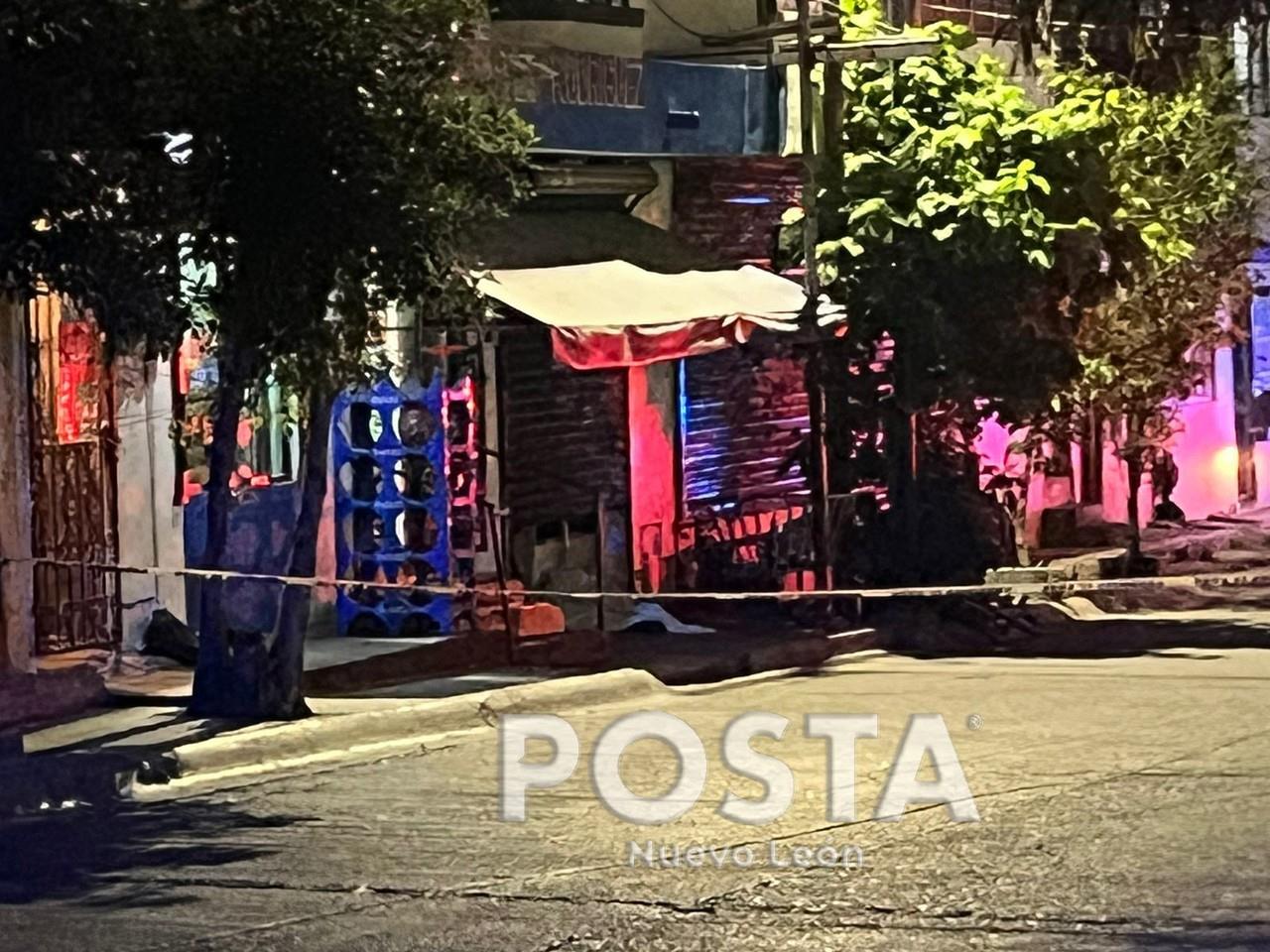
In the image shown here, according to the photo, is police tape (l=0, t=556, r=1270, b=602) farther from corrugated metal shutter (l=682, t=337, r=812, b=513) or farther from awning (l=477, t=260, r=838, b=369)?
corrugated metal shutter (l=682, t=337, r=812, b=513)

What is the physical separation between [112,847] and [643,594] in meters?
7.12

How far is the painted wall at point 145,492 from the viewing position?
50.5 ft

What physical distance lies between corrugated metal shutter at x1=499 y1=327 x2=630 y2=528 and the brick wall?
1744 mm

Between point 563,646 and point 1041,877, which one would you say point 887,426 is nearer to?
point 563,646

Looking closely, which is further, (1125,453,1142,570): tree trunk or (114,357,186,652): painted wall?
(1125,453,1142,570): tree trunk

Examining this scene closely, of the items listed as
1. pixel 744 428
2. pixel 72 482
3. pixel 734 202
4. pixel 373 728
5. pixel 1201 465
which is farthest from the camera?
pixel 1201 465

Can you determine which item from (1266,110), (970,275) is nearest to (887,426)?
(970,275)

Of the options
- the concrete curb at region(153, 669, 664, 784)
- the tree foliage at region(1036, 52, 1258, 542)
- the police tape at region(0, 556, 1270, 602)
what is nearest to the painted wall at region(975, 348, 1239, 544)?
the police tape at region(0, 556, 1270, 602)

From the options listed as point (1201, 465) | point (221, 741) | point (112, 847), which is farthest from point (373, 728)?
point (1201, 465)

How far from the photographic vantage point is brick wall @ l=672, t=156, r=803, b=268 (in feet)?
64.7

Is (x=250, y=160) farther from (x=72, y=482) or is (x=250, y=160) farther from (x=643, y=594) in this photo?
(x=643, y=594)

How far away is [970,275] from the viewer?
17.3 metres

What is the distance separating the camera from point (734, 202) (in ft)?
66.2

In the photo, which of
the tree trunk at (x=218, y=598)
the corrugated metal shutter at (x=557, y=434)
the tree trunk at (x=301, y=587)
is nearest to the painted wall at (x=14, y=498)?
the tree trunk at (x=218, y=598)
